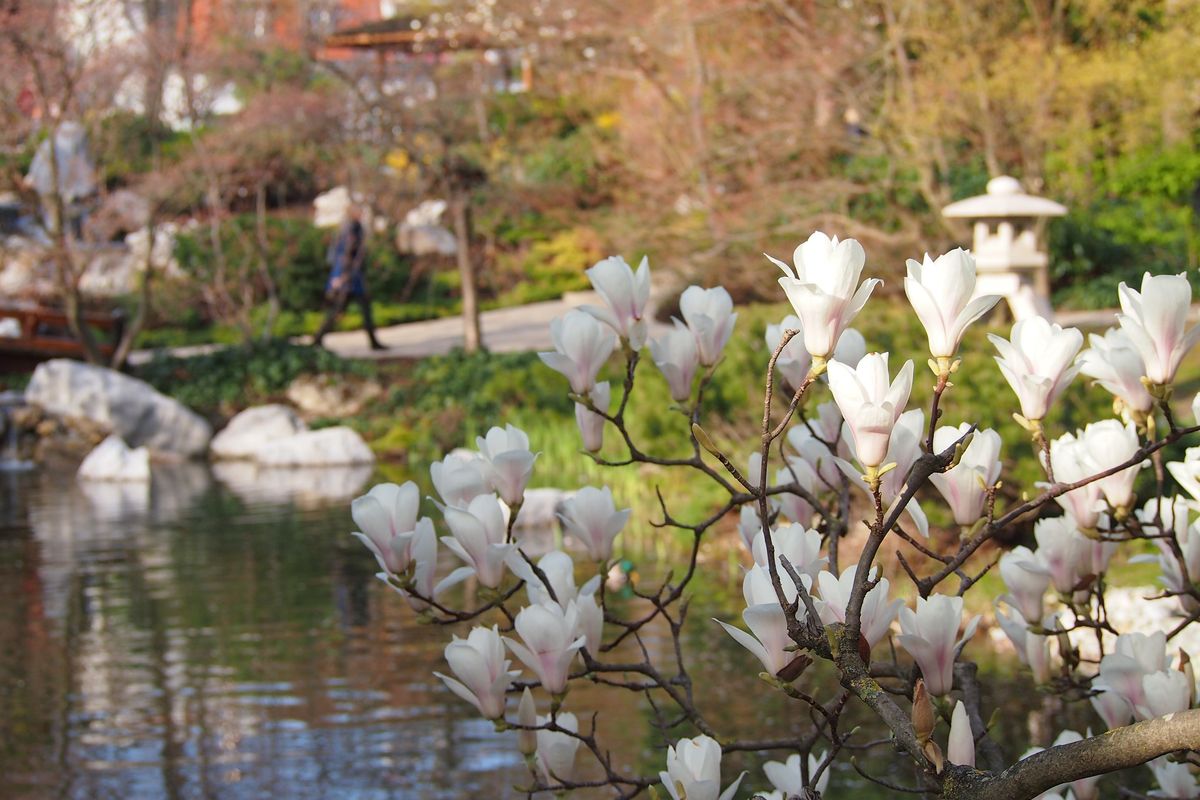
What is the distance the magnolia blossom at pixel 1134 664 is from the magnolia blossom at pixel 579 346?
0.75 meters

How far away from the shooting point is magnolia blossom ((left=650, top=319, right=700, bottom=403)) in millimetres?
2020

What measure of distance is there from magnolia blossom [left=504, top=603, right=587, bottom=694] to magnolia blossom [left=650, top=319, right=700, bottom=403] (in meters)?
0.39

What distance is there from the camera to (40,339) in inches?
600

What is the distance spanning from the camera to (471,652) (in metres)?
1.75

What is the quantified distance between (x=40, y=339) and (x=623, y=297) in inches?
571

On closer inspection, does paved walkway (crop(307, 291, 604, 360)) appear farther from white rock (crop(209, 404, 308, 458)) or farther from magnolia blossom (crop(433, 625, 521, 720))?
magnolia blossom (crop(433, 625, 521, 720))

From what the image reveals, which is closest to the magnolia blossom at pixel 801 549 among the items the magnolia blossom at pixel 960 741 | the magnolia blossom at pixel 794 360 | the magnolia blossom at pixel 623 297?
the magnolia blossom at pixel 960 741

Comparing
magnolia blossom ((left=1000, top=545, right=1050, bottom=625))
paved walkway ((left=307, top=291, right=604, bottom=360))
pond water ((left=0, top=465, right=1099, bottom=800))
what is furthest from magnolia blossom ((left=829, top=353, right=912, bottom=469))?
paved walkway ((left=307, top=291, right=604, bottom=360))

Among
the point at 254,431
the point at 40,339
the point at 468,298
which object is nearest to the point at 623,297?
the point at 254,431

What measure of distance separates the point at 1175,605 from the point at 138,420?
10463 mm

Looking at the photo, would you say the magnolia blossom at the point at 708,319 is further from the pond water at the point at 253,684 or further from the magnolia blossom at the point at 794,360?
the pond water at the point at 253,684

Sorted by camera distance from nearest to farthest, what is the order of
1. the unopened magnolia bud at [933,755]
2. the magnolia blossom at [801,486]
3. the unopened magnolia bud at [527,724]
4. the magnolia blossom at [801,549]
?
the unopened magnolia bud at [933,755], the magnolia blossom at [801,549], the unopened magnolia bud at [527,724], the magnolia blossom at [801,486]

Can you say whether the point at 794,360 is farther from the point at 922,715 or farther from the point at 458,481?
the point at 922,715

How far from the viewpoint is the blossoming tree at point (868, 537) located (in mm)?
1360
